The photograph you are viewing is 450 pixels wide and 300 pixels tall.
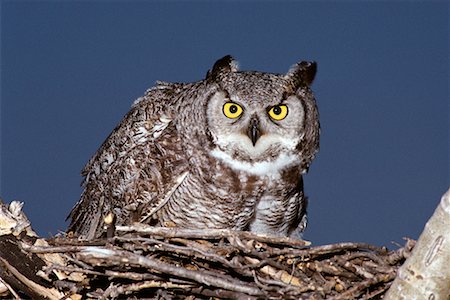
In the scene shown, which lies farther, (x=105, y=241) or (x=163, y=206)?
(x=163, y=206)

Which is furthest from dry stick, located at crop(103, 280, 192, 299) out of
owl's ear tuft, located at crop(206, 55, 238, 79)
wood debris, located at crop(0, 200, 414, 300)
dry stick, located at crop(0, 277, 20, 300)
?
owl's ear tuft, located at crop(206, 55, 238, 79)

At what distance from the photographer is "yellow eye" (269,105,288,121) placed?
2.89m

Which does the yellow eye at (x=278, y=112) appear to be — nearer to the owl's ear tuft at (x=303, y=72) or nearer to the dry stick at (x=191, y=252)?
the owl's ear tuft at (x=303, y=72)

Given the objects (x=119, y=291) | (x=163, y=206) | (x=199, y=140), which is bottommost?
(x=119, y=291)

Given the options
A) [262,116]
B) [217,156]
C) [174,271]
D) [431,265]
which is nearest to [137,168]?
[217,156]

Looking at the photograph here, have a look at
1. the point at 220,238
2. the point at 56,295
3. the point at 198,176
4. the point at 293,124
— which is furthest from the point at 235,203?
the point at 56,295

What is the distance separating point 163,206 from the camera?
3059mm

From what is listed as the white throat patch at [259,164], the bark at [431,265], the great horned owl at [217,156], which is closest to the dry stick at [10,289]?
the great horned owl at [217,156]

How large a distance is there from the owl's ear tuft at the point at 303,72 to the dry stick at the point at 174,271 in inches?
41.4

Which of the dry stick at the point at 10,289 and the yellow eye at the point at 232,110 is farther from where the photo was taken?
the yellow eye at the point at 232,110

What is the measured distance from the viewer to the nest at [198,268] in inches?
88.4

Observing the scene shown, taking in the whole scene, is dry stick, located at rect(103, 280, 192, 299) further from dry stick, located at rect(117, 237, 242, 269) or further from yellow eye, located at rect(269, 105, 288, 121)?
yellow eye, located at rect(269, 105, 288, 121)

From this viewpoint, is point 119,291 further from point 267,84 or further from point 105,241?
point 267,84

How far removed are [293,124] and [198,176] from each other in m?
0.47
